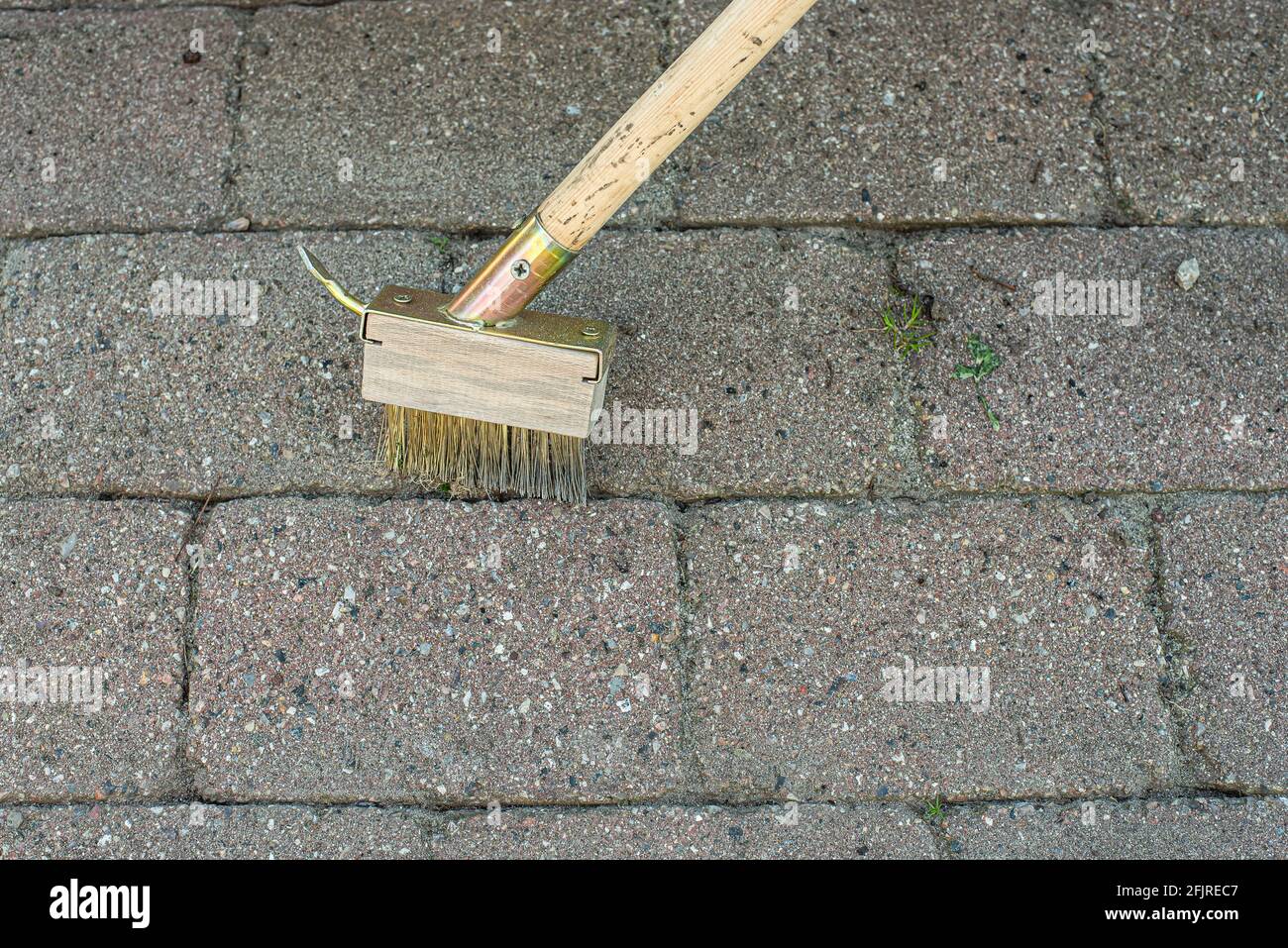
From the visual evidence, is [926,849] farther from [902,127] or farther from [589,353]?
[902,127]

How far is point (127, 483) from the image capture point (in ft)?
8.12

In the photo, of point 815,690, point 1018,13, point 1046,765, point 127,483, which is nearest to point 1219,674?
point 1046,765

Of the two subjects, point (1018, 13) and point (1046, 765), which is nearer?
point (1046, 765)

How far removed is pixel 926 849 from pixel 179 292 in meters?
2.34

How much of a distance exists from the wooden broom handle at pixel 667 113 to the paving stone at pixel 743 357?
466 millimetres

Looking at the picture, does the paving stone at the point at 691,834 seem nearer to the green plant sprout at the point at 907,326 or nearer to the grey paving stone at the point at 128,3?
the green plant sprout at the point at 907,326

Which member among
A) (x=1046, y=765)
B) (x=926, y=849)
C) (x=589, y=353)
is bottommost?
(x=926, y=849)

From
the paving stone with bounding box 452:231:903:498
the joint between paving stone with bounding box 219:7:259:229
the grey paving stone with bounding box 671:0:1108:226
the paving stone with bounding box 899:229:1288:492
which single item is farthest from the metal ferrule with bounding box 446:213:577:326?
the paving stone with bounding box 899:229:1288:492

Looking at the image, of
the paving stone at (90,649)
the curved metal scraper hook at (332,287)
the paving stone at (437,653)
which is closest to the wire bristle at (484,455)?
the paving stone at (437,653)

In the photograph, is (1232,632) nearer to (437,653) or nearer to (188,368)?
(437,653)

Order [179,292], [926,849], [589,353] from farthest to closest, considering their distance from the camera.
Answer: [179,292], [926,849], [589,353]

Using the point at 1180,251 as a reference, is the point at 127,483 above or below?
below

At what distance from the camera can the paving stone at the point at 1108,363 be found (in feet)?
8.10

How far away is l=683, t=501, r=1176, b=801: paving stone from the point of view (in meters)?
2.35
